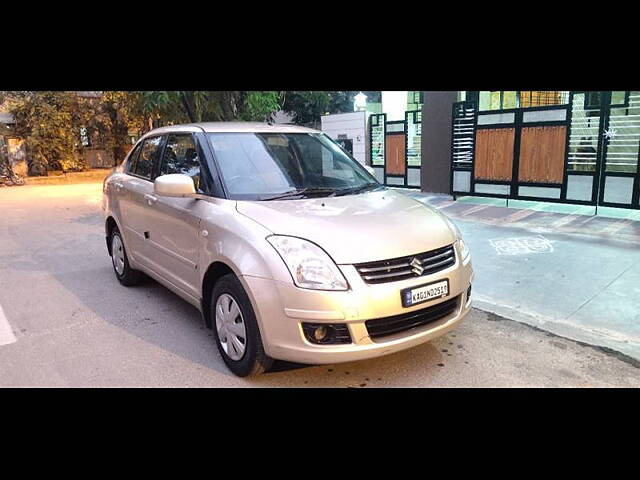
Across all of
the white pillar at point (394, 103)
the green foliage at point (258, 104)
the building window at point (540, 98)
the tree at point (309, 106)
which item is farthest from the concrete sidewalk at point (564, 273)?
the tree at point (309, 106)

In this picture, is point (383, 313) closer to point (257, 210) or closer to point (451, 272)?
point (451, 272)

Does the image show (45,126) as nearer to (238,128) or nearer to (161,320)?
(161,320)

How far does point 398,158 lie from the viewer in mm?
12227

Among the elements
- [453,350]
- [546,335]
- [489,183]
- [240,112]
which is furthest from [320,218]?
[489,183]

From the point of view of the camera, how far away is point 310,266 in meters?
3.01

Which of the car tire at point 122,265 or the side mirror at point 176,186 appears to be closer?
the side mirror at point 176,186

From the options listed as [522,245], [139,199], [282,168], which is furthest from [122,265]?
[522,245]

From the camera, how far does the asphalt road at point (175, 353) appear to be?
11.3ft

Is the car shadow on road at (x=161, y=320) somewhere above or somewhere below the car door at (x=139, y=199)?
below

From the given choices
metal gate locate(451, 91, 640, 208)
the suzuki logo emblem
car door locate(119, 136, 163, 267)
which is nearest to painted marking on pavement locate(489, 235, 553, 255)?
metal gate locate(451, 91, 640, 208)

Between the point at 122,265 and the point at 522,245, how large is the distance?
4.91m

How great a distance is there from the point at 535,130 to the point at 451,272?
6.58 meters

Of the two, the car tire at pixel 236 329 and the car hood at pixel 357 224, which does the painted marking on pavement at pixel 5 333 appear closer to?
the car tire at pixel 236 329

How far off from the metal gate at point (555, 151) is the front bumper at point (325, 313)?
20.9 feet
